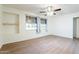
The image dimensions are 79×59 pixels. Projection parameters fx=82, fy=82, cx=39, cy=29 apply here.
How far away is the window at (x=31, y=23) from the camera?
1.74 m

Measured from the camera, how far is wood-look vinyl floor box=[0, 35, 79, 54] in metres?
1.59

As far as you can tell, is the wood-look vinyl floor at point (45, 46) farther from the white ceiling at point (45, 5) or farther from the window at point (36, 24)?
the white ceiling at point (45, 5)

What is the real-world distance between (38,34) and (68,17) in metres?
0.73

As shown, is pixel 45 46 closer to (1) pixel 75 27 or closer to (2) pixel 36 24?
(2) pixel 36 24

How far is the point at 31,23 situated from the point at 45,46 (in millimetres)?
565

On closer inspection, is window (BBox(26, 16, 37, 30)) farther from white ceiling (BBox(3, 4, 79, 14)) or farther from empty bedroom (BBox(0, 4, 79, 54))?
white ceiling (BBox(3, 4, 79, 14))

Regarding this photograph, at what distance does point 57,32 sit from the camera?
1.77 meters

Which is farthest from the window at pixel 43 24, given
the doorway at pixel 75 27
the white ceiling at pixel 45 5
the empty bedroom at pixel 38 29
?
the doorway at pixel 75 27

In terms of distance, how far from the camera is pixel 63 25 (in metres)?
1.79

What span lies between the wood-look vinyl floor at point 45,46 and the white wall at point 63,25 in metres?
0.11

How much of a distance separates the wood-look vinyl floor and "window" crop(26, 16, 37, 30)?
27 cm

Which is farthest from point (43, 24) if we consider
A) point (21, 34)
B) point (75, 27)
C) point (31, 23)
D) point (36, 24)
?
point (75, 27)
